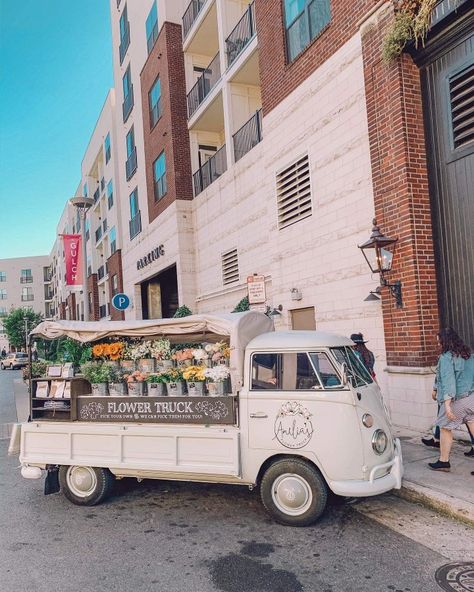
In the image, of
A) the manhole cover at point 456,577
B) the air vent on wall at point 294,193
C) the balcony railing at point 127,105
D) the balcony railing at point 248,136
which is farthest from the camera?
the balcony railing at point 127,105

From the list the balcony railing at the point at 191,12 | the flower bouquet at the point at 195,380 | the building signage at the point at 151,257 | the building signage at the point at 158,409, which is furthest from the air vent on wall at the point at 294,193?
the balcony railing at the point at 191,12

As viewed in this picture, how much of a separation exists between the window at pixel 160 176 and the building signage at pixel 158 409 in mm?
13984

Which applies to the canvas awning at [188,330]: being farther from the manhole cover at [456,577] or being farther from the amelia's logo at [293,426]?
the manhole cover at [456,577]

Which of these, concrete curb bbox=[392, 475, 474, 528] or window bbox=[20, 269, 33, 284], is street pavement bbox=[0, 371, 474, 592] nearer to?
concrete curb bbox=[392, 475, 474, 528]

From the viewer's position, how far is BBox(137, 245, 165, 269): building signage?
64.2 ft

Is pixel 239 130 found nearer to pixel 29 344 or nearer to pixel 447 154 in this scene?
pixel 447 154

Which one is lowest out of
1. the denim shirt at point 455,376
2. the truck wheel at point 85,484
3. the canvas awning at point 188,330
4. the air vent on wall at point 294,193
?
the truck wheel at point 85,484

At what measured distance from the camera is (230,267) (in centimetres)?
1552

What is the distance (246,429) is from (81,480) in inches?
90.8

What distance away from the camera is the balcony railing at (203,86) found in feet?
54.4

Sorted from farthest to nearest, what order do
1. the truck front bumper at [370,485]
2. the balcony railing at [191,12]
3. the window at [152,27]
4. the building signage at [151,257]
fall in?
the window at [152,27]
the building signage at [151,257]
the balcony railing at [191,12]
the truck front bumper at [370,485]

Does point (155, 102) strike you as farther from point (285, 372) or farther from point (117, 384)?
point (285, 372)

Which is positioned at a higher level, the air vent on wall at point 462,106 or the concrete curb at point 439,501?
the air vent on wall at point 462,106

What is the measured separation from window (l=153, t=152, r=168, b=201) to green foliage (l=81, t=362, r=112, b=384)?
44.5 feet
